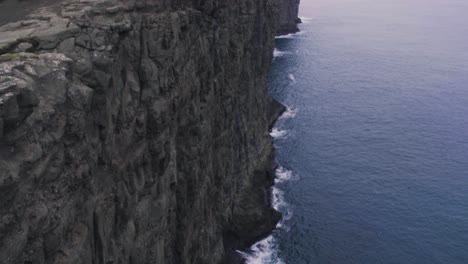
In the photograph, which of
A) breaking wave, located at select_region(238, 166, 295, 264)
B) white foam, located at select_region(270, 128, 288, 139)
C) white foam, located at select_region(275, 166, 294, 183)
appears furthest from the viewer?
white foam, located at select_region(270, 128, 288, 139)

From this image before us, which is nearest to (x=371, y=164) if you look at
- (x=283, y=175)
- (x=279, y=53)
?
(x=283, y=175)

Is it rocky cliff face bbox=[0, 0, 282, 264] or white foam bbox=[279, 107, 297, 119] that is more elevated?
rocky cliff face bbox=[0, 0, 282, 264]

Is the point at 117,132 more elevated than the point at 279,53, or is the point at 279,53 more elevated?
the point at 117,132

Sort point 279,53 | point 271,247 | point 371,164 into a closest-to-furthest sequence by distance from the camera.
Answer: point 271,247
point 371,164
point 279,53

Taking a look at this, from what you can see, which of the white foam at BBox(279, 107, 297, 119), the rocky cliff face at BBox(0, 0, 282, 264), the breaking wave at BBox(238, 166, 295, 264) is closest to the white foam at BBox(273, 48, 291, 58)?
the white foam at BBox(279, 107, 297, 119)

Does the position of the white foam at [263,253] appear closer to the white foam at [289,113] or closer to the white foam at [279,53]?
the white foam at [289,113]

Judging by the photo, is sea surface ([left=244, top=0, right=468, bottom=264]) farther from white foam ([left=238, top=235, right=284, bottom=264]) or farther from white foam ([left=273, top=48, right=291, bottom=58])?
white foam ([left=273, top=48, right=291, bottom=58])

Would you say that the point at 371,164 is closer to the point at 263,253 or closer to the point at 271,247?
the point at 271,247
